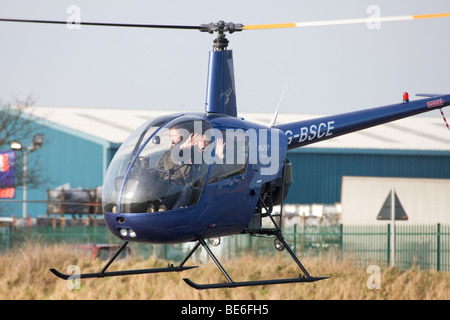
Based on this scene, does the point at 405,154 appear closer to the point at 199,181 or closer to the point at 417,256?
the point at 417,256

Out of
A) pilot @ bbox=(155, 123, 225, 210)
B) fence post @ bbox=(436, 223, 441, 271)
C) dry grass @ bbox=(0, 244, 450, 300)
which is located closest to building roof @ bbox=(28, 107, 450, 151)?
fence post @ bbox=(436, 223, 441, 271)

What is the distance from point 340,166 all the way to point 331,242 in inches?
637

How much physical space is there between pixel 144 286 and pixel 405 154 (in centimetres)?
2345

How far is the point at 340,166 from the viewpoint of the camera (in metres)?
41.1

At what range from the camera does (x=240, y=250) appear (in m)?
24.6

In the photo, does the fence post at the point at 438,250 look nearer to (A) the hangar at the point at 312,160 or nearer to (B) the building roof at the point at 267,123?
(A) the hangar at the point at 312,160

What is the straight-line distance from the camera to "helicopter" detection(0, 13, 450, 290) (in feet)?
32.4

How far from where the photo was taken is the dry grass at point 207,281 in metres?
20.6

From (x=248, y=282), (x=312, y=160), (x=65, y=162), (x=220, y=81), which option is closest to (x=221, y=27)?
(x=220, y=81)

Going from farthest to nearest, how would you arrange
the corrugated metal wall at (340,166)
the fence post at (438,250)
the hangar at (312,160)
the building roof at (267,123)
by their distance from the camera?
the building roof at (267,123) < the corrugated metal wall at (340,166) < the hangar at (312,160) < the fence post at (438,250)

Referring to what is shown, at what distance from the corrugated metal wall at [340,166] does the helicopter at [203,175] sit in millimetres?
29173

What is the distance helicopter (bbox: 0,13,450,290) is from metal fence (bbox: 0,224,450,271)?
1328cm

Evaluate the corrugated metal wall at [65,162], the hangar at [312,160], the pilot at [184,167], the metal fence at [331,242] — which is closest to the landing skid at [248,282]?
the pilot at [184,167]
